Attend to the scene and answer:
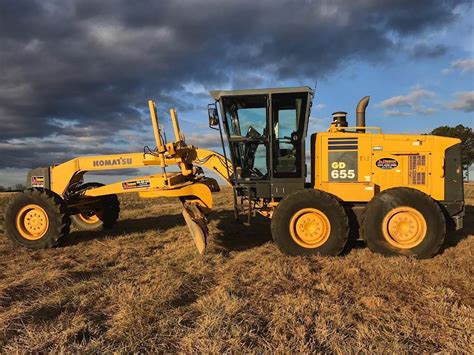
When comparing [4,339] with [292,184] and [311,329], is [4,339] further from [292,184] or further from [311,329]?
[292,184]

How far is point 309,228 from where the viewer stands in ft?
22.1

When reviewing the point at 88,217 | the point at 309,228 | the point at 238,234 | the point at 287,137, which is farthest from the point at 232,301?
the point at 88,217

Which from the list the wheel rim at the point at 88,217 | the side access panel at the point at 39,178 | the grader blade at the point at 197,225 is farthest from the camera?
the wheel rim at the point at 88,217

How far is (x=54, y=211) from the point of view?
7.65m

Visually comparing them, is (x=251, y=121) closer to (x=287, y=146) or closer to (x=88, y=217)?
(x=287, y=146)

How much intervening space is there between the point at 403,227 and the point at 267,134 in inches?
112

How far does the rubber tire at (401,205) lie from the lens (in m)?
6.47

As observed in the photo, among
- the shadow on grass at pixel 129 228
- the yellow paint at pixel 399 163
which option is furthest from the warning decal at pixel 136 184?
the yellow paint at pixel 399 163

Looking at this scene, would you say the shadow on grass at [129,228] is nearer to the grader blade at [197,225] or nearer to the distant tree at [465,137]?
the grader blade at [197,225]

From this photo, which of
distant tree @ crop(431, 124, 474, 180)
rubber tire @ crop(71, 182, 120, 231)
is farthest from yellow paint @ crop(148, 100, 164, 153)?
distant tree @ crop(431, 124, 474, 180)

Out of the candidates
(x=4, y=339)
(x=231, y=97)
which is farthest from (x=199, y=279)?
(x=231, y=97)

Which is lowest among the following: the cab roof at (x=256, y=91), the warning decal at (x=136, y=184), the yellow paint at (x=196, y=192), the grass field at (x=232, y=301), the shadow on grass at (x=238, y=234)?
the grass field at (x=232, y=301)

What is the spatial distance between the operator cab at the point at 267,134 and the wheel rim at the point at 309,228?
708mm

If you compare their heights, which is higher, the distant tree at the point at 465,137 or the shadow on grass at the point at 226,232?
the distant tree at the point at 465,137
